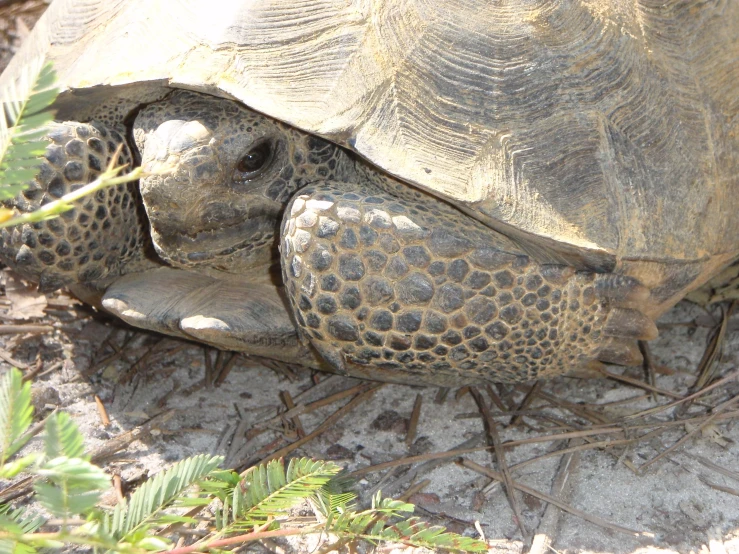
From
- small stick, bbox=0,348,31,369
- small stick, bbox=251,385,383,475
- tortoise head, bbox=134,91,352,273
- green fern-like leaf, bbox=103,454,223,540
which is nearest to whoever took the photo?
green fern-like leaf, bbox=103,454,223,540

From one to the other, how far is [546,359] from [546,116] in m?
0.72

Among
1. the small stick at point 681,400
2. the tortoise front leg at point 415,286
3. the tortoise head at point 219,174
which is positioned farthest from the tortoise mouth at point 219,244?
the small stick at point 681,400

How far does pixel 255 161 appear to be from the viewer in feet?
7.68

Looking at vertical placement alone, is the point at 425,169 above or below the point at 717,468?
above

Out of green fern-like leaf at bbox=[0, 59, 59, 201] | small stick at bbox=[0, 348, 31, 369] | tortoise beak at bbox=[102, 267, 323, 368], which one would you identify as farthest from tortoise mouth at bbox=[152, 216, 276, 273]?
green fern-like leaf at bbox=[0, 59, 59, 201]

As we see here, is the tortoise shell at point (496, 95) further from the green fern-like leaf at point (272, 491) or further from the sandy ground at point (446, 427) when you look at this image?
the green fern-like leaf at point (272, 491)

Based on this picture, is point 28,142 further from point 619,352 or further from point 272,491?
point 619,352

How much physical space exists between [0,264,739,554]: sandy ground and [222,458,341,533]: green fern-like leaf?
22 cm

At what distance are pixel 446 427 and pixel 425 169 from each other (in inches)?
37.1

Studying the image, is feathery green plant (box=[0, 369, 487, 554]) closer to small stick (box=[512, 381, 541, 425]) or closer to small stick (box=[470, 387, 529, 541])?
small stick (box=[470, 387, 529, 541])

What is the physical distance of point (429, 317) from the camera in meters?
2.16

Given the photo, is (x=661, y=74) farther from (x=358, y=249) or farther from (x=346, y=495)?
(x=346, y=495)

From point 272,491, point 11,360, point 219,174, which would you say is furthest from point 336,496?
point 11,360

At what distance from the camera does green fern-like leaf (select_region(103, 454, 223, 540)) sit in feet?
5.77
